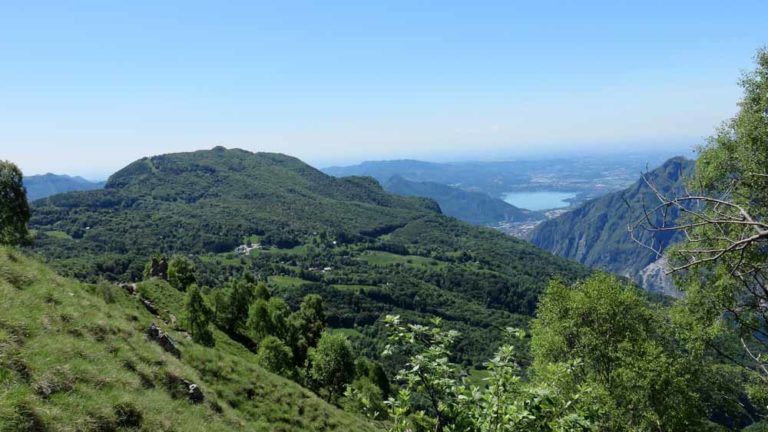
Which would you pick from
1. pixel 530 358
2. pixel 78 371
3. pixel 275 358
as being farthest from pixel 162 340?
pixel 275 358

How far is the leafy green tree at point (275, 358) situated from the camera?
50.6 metres

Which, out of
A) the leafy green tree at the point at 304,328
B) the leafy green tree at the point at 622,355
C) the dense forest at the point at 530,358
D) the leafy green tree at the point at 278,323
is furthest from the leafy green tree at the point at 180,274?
the leafy green tree at the point at 622,355

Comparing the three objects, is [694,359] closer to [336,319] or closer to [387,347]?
[387,347]

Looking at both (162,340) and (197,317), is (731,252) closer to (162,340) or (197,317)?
(162,340)

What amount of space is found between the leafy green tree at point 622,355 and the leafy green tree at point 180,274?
216ft

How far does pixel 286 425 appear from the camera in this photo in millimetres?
26406

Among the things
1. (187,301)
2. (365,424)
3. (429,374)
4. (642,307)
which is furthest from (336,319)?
(429,374)

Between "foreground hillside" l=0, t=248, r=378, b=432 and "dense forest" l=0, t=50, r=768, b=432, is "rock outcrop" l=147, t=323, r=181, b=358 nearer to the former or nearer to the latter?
"dense forest" l=0, t=50, r=768, b=432

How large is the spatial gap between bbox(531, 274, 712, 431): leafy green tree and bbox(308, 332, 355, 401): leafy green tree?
103 ft

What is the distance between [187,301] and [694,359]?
180 ft

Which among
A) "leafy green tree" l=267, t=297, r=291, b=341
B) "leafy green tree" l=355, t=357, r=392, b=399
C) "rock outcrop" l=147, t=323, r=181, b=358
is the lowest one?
"leafy green tree" l=355, t=357, r=392, b=399

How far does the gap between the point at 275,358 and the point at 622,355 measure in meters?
40.3

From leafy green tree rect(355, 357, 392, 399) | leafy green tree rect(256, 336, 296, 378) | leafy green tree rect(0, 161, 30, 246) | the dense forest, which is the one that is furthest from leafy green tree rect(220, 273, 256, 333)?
the dense forest

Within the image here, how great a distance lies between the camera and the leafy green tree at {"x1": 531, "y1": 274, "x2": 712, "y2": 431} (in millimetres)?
21656
